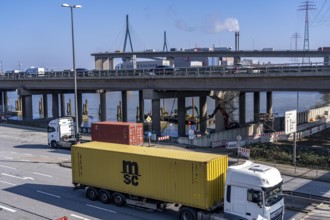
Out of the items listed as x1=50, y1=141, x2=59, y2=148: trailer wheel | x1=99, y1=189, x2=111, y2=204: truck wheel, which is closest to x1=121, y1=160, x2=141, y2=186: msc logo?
x1=99, y1=189, x2=111, y2=204: truck wheel

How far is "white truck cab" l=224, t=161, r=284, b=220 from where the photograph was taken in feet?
52.2

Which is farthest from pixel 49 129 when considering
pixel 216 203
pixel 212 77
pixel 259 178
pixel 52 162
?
pixel 259 178

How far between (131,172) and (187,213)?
11.8 ft

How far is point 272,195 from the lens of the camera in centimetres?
1627

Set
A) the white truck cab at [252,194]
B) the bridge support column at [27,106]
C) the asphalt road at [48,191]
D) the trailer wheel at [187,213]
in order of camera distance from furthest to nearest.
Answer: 1. the bridge support column at [27,106]
2. the asphalt road at [48,191]
3. the trailer wheel at [187,213]
4. the white truck cab at [252,194]

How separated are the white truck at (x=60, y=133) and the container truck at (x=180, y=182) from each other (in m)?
18.0

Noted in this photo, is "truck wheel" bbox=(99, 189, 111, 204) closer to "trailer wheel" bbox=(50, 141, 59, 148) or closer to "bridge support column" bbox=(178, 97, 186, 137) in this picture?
"trailer wheel" bbox=(50, 141, 59, 148)

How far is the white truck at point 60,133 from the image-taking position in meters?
40.8

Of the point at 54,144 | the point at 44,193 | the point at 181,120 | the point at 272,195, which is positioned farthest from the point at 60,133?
the point at 272,195

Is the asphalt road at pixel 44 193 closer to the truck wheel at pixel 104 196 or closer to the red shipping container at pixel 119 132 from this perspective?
the truck wheel at pixel 104 196

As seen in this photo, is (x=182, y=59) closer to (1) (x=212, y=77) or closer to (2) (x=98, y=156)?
(1) (x=212, y=77)

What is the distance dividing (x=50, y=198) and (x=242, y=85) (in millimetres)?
26493

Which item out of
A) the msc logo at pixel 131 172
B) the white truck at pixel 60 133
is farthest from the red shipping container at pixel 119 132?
the msc logo at pixel 131 172

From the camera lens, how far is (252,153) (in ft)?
119
